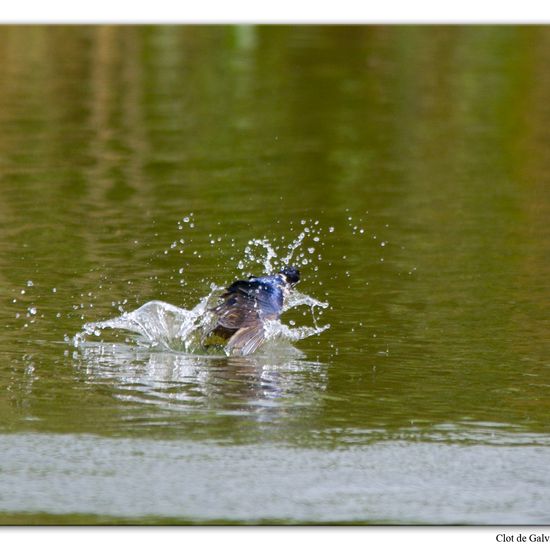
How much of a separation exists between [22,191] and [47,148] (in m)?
1.91

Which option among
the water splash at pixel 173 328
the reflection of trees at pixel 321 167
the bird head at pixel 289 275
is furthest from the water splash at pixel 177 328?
the reflection of trees at pixel 321 167

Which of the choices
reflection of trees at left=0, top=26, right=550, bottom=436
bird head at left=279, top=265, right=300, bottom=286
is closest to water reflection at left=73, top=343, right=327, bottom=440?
reflection of trees at left=0, top=26, right=550, bottom=436

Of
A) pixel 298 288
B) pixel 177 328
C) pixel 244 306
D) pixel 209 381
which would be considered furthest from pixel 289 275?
pixel 209 381

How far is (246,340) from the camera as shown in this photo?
24.5 ft

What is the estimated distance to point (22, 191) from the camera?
11742 mm

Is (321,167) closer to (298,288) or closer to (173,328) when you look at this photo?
(298,288)

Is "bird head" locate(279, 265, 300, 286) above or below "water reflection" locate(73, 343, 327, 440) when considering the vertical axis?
above

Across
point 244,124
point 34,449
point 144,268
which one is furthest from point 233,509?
point 244,124

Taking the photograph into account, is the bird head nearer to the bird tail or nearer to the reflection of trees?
the reflection of trees

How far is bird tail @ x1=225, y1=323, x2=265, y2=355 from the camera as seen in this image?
294 inches

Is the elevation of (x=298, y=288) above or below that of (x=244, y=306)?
above

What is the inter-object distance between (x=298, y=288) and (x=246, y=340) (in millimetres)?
1450

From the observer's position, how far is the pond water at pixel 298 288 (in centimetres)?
550

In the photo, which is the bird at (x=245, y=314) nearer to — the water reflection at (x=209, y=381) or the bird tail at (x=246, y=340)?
the bird tail at (x=246, y=340)
